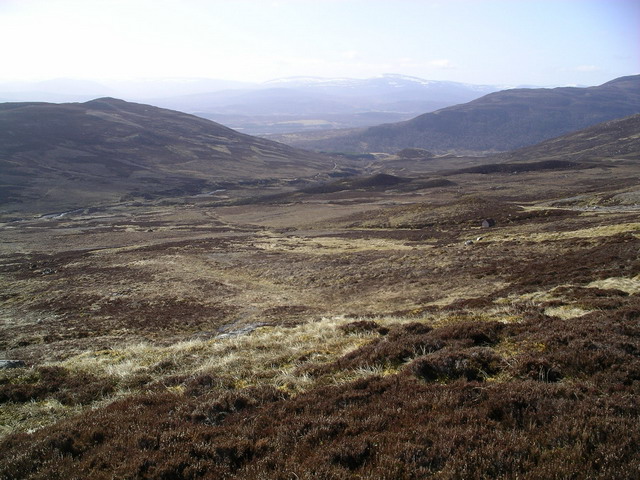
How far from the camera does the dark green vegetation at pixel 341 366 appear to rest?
541 cm

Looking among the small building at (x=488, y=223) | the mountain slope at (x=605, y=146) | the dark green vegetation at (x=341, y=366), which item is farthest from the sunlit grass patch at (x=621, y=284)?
the mountain slope at (x=605, y=146)

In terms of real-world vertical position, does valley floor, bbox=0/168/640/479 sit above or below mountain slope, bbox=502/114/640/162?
below

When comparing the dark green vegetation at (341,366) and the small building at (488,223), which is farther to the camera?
the small building at (488,223)

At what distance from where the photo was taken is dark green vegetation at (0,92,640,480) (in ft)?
17.7

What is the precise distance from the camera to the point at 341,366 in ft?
32.6

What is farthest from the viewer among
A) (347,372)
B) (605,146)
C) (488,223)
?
(605,146)

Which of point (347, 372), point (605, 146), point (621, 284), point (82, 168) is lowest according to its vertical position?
point (621, 284)

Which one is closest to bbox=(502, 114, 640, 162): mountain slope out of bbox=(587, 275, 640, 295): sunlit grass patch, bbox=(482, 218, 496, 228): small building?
bbox=(482, 218, 496, 228): small building

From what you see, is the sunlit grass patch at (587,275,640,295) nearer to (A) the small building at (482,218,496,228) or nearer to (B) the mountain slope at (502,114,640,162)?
(A) the small building at (482,218,496,228)

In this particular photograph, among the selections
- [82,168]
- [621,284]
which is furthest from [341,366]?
[82,168]

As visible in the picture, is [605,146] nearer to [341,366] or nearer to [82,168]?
[341,366]

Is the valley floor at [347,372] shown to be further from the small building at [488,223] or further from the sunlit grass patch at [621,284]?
the small building at [488,223]

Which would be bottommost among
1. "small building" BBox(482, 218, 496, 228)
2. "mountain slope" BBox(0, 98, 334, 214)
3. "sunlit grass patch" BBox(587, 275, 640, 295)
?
"small building" BBox(482, 218, 496, 228)

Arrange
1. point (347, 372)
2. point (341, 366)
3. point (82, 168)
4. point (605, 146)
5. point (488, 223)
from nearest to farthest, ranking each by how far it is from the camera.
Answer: point (347, 372), point (341, 366), point (488, 223), point (82, 168), point (605, 146)
